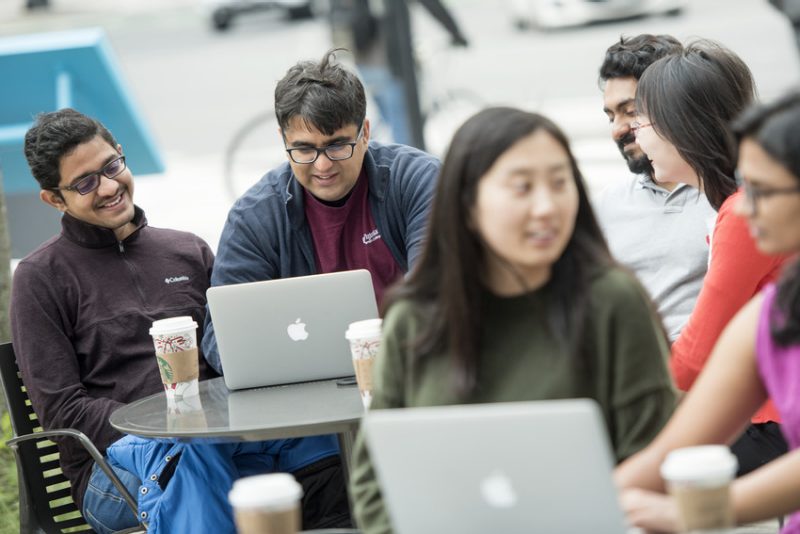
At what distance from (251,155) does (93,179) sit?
656 centimetres

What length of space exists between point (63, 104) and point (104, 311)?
6.87ft

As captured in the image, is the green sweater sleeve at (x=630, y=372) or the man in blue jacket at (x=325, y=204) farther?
the man in blue jacket at (x=325, y=204)

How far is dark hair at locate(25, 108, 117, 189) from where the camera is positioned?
3572 mm

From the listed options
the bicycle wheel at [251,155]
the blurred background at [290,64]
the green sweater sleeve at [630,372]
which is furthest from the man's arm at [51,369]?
the bicycle wheel at [251,155]

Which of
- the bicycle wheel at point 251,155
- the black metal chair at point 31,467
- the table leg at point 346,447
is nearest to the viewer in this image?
the table leg at point 346,447

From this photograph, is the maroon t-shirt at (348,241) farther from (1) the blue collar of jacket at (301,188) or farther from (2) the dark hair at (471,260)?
(2) the dark hair at (471,260)

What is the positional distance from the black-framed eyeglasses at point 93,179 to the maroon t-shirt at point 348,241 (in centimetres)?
55

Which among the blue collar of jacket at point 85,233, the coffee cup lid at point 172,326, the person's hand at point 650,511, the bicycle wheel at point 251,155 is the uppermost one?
the blue collar of jacket at point 85,233

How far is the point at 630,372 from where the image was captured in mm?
1980

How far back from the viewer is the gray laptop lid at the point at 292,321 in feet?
9.98

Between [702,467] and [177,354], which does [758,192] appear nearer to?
[702,467]

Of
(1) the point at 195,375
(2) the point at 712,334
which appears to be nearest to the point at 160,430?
(1) the point at 195,375

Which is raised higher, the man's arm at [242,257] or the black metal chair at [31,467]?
the man's arm at [242,257]

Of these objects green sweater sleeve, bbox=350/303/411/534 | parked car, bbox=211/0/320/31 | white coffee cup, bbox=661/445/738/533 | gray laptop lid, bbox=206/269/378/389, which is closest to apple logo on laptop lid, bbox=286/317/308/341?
gray laptop lid, bbox=206/269/378/389
